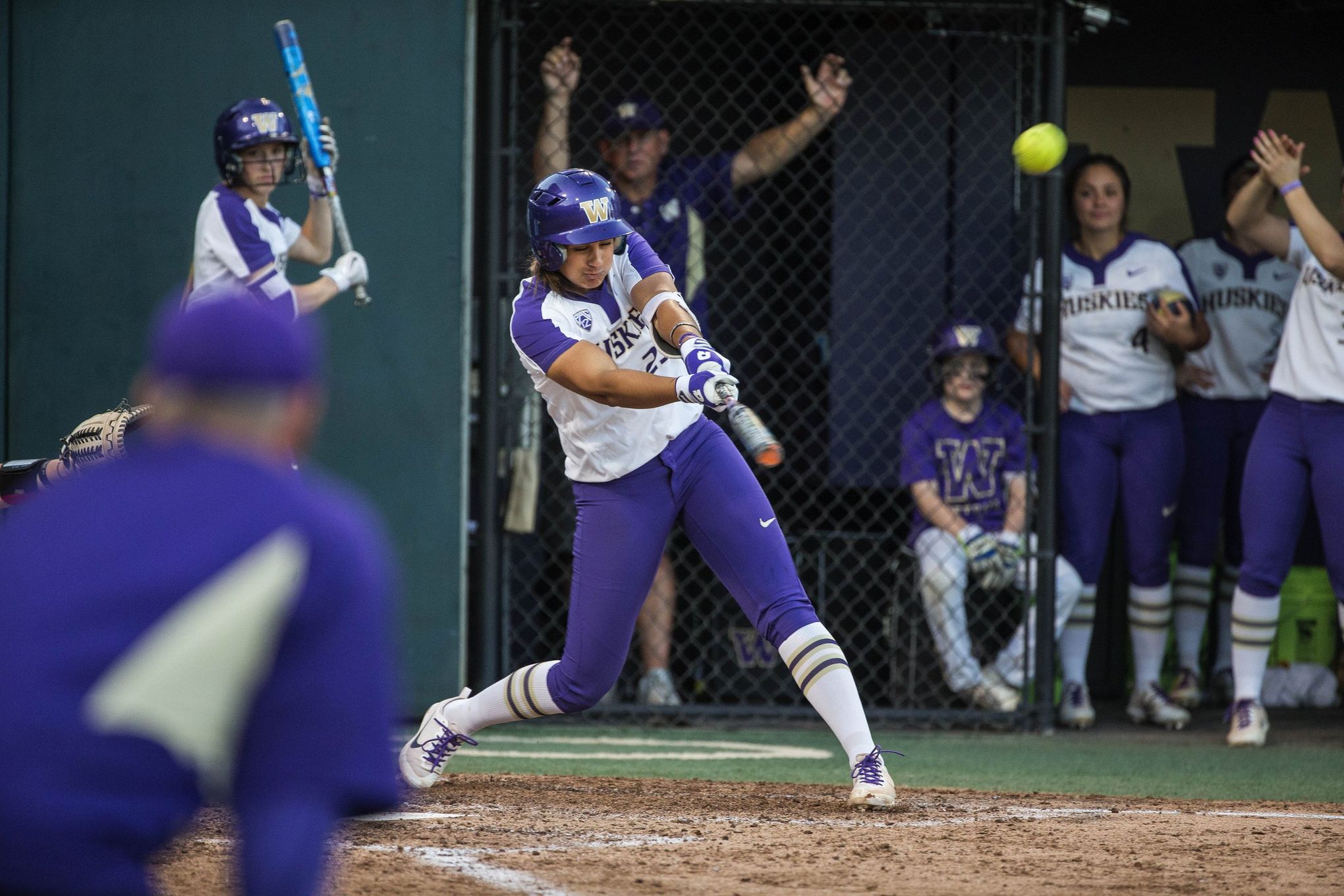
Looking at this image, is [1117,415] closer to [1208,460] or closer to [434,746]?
[1208,460]

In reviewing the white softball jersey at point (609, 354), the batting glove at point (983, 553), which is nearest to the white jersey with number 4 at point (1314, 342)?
the batting glove at point (983, 553)

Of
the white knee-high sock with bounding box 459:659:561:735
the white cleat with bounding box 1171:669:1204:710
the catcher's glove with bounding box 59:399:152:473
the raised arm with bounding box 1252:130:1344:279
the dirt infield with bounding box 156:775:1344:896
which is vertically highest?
the raised arm with bounding box 1252:130:1344:279

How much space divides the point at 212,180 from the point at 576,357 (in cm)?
260

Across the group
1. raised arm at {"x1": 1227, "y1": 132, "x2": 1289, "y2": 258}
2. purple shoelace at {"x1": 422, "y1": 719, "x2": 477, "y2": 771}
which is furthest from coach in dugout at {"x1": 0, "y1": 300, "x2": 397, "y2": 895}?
raised arm at {"x1": 1227, "y1": 132, "x2": 1289, "y2": 258}

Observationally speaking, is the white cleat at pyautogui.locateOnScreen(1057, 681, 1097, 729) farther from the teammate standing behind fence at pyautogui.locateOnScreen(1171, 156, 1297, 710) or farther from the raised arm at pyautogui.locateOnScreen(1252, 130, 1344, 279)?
the raised arm at pyautogui.locateOnScreen(1252, 130, 1344, 279)

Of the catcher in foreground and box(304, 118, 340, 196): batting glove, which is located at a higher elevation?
box(304, 118, 340, 196): batting glove

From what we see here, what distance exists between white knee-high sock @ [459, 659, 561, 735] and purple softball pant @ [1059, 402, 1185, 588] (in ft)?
9.50

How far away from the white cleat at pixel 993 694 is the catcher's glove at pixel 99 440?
323 centimetres

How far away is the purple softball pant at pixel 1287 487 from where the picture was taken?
5.52 m

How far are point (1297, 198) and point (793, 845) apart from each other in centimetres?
319

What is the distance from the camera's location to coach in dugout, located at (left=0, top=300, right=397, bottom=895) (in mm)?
1439

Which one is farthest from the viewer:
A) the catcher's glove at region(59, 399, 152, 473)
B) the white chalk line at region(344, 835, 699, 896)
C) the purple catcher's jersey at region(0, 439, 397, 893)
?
the catcher's glove at region(59, 399, 152, 473)

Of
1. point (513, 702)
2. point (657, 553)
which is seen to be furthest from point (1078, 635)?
point (513, 702)

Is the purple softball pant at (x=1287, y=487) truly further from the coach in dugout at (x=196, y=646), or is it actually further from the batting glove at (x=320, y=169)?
the coach in dugout at (x=196, y=646)
